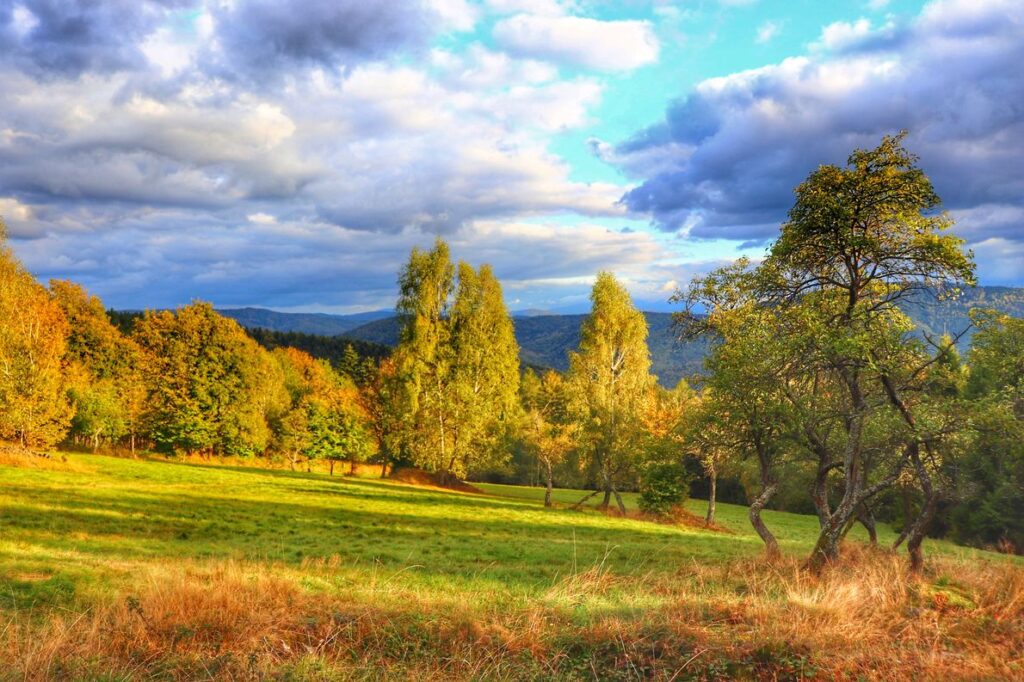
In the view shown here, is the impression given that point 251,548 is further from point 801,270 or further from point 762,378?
point 801,270

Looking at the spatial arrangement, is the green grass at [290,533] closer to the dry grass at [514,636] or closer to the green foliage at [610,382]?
the dry grass at [514,636]

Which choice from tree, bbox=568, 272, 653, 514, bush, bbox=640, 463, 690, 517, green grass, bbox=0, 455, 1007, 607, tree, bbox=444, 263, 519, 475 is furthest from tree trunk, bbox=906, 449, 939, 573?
tree, bbox=444, 263, 519, 475

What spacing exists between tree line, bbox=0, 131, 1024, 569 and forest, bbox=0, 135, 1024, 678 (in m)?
0.09

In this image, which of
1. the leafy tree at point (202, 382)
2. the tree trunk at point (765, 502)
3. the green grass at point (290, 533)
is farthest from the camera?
the leafy tree at point (202, 382)

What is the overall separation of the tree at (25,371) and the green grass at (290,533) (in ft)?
11.0

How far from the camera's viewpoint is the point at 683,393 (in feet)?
167

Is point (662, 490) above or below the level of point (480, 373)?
below

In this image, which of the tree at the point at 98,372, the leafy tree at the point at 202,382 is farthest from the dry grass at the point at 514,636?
the tree at the point at 98,372

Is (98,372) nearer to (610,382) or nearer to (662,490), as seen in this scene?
(610,382)

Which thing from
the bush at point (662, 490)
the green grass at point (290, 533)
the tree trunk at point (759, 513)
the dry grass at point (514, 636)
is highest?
the dry grass at point (514, 636)

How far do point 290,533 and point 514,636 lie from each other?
1948cm

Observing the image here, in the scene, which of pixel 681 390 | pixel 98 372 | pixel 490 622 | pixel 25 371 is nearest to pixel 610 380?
pixel 681 390

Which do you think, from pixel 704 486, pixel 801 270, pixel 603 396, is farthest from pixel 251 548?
pixel 704 486

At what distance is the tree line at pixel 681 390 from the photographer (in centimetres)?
1279
